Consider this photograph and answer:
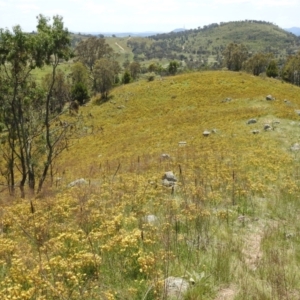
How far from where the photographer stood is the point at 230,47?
104938 mm

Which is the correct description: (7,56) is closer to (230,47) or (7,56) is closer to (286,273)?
(286,273)

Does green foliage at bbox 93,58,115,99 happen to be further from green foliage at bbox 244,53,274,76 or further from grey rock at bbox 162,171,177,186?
green foliage at bbox 244,53,274,76

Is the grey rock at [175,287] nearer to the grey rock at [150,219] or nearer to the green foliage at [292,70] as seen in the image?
the grey rock at [150,219]

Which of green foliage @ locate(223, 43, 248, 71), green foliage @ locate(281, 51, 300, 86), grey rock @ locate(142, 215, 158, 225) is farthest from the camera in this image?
green foliage @ locate(223, 43, 248, 71)

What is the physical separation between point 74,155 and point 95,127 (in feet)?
41.2

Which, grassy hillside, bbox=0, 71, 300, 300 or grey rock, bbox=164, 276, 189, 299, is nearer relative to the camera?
grey rock, bbox=164, 276, 189, 299

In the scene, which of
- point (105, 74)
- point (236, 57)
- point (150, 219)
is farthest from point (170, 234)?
point (236, 57)

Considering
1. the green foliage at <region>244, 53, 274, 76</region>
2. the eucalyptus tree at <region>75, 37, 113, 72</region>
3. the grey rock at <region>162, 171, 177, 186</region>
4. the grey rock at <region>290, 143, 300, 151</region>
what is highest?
the eucalyptus tree at <region>75, 37, 113, 72</region>

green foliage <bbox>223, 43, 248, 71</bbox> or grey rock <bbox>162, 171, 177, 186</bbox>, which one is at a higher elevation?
green foliage <bbox>223, 43, 248, 71</bbox>

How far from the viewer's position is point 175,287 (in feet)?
18.5

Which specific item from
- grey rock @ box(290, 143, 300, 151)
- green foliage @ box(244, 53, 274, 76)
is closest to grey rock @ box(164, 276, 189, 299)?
grey rock @ box(290, 143, 300, 151)

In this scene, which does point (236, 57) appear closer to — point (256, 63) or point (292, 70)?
point (256, 63)

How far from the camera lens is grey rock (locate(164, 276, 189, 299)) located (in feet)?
18.0

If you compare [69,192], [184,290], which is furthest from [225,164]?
[184,290]
